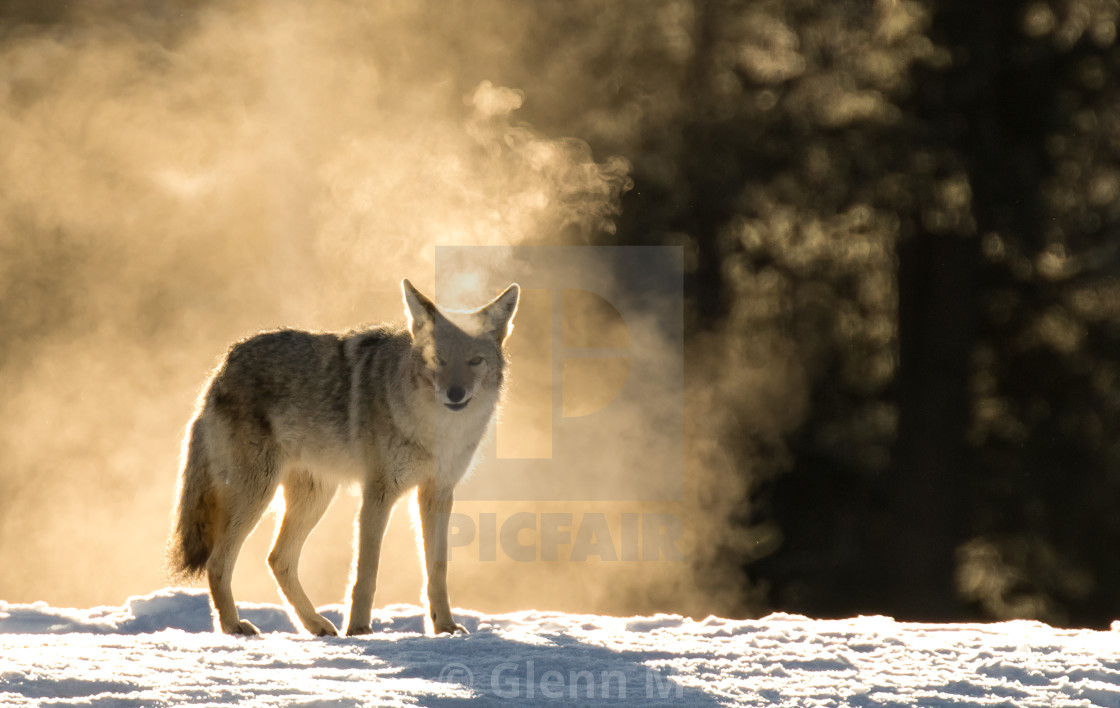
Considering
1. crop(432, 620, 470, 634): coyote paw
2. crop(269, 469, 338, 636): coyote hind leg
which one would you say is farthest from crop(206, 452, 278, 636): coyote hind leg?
crop(432, 620, 470, 634): coyote paw

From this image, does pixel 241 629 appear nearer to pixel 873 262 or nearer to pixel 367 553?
pixel 367 553

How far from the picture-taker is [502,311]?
219 inches

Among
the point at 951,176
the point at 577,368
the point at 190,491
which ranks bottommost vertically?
the point at 190,491

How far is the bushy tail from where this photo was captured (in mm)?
5637

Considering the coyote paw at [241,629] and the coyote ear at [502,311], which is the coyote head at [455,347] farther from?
the coyote paw at [241,629]

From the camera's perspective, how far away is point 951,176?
8.63m

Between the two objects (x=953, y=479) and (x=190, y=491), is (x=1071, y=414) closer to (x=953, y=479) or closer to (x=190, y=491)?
(x=953, y=479)

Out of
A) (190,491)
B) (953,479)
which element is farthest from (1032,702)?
(953,479)

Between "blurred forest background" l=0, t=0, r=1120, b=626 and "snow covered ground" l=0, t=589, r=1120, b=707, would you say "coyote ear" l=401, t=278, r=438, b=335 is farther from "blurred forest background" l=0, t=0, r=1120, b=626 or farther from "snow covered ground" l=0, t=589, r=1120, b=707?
"blurred forest background" l=0, t=0, r=1120, b=626

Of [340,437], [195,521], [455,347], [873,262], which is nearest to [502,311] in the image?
[455,347]

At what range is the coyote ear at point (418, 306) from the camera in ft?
17.3

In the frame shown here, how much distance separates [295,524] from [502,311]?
1.53 meters

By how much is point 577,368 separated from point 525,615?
5.00 m

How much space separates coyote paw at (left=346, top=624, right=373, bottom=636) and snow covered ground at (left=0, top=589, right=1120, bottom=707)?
36 cm
